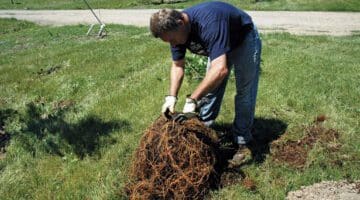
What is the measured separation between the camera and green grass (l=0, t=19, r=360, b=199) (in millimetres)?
4633

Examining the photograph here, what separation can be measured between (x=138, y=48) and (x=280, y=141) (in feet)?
19.4

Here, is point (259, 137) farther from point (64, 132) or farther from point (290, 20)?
point (290, 20)

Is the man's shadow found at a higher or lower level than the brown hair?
lower

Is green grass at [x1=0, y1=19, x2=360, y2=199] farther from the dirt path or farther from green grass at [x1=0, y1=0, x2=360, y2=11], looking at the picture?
green grass at [x1=0, y1=0, x2=360, y2=11]

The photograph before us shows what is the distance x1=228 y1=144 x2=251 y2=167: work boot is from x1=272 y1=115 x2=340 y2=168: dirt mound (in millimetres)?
301

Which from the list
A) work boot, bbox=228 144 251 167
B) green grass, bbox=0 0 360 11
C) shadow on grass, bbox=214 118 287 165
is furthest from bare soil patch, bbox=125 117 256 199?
green grass, bbox=0 0 360 11

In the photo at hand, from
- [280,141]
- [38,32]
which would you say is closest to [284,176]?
[280,141]

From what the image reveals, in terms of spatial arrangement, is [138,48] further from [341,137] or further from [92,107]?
[341,137]

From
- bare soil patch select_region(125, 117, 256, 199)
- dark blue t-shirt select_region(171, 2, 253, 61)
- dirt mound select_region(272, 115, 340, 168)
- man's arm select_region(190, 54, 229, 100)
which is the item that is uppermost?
dark blue t-shirt select_region(171, 2, 253, 61)

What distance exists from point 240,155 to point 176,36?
176 centimetres

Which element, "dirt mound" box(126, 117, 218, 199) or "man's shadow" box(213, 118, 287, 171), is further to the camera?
"man's shadow" box(213, 118, 287, 171)

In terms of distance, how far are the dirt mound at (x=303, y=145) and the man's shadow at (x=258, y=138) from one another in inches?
6.1

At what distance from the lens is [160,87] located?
24.2 ft

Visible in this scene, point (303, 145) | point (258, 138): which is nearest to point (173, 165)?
point (258, 138)
